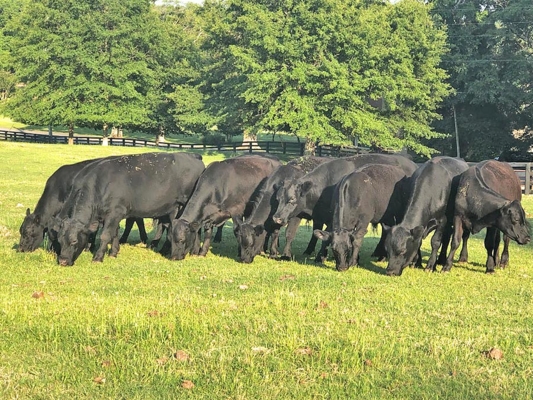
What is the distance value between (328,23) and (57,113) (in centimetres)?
2480

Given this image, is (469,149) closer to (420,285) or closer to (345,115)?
(345,115)

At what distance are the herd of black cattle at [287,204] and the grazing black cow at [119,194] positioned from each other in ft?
0.07

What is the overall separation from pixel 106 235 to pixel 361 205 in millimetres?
4757

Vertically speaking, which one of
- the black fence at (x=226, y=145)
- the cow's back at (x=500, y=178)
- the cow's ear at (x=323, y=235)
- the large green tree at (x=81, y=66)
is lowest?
the black fence at (x=226, y=145)

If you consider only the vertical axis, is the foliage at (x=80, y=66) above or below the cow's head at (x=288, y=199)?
above

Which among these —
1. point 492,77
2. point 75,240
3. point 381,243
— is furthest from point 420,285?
point 492,77

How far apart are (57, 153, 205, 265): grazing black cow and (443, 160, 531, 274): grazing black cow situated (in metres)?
5.63

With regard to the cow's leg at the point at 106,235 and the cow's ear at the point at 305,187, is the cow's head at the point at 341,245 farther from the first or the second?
the cow's leg at the point at 106,235

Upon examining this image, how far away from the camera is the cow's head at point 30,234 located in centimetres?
1245

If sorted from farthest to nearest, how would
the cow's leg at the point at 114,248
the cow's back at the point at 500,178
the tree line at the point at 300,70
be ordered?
the tree line at the point at 300,70 → the cow's leg at the point at 114,248 → the cow's back at the point at 500,178

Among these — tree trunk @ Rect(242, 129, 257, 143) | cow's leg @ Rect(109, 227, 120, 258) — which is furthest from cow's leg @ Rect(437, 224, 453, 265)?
tree trunk @ Rect(242, 129, 257, 143)

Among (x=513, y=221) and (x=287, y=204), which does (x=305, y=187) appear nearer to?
(x=287, y=204)

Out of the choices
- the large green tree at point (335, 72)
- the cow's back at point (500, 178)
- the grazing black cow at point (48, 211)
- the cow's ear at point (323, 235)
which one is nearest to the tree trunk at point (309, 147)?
the large green tree at point (335, 72)

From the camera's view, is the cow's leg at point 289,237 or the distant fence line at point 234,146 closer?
the cow's leg at point 289,237
